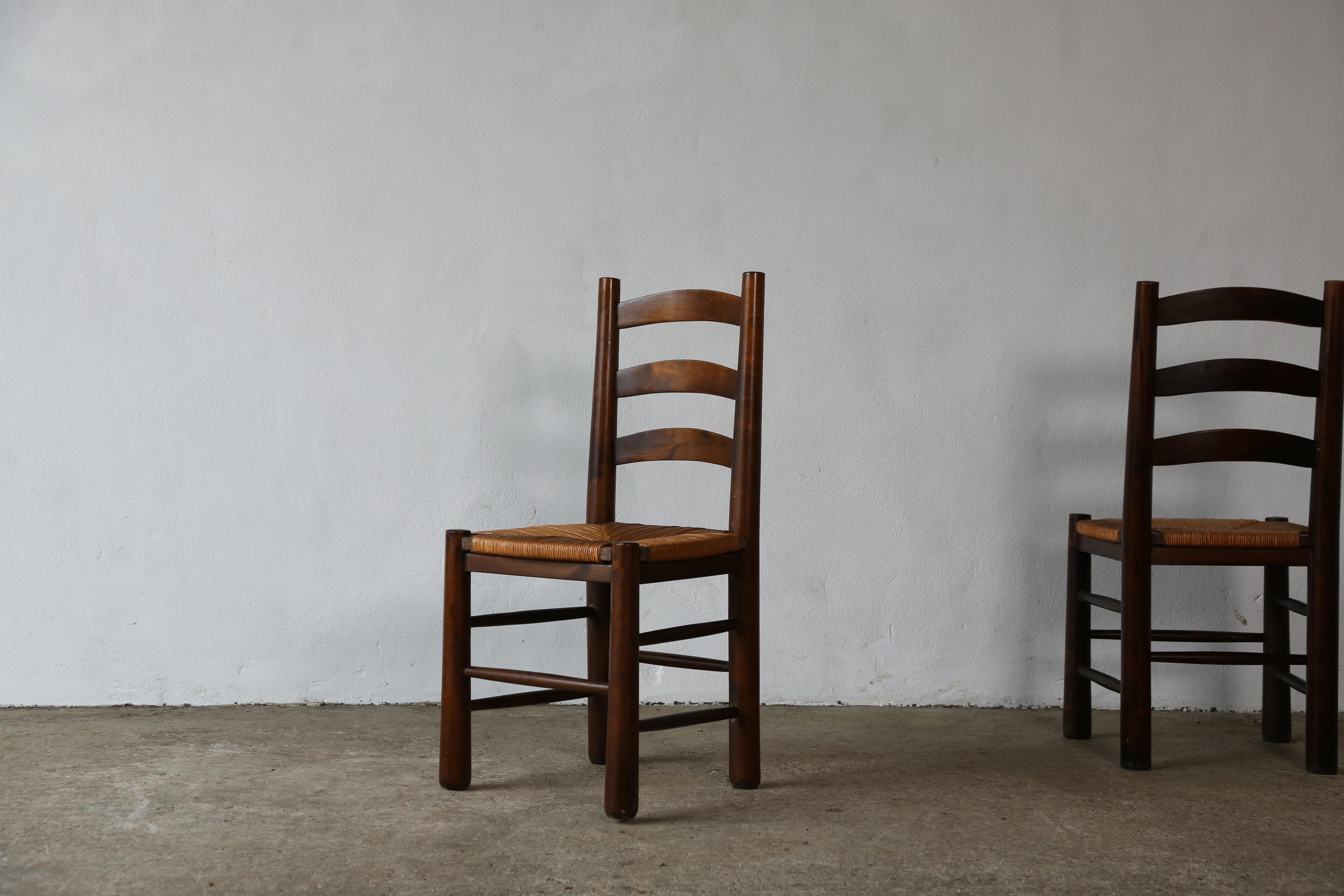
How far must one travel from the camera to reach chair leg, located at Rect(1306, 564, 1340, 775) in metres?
2.16

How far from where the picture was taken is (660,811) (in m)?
1.90

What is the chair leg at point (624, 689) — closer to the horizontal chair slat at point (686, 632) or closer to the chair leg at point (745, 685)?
the horizontal chair slat at point (686, 632)

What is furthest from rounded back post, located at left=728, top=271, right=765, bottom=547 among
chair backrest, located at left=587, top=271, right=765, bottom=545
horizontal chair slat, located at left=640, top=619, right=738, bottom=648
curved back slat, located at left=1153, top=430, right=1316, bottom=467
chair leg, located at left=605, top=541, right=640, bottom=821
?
curved back slat, located at left=1153, top=430, right=1316, bottom=467

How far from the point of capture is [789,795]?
78.5 inches

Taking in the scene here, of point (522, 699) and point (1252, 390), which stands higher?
point (1252, 390)

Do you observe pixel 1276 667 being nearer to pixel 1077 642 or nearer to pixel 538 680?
pixel 1077 642

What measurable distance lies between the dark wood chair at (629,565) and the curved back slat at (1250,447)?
0.88m

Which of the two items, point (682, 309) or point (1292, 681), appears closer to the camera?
point (682, 309)

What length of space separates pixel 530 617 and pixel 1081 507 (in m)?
1.54

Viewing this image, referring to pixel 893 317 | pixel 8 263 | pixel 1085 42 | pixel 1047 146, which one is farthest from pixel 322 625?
pixel 1085 42

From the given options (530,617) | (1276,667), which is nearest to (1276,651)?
(1276,667)

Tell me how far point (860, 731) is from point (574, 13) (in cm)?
197

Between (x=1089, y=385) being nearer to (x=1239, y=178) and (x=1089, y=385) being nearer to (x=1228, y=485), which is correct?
(x=1228, y=485)

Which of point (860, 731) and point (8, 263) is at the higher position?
point (8, 263)
